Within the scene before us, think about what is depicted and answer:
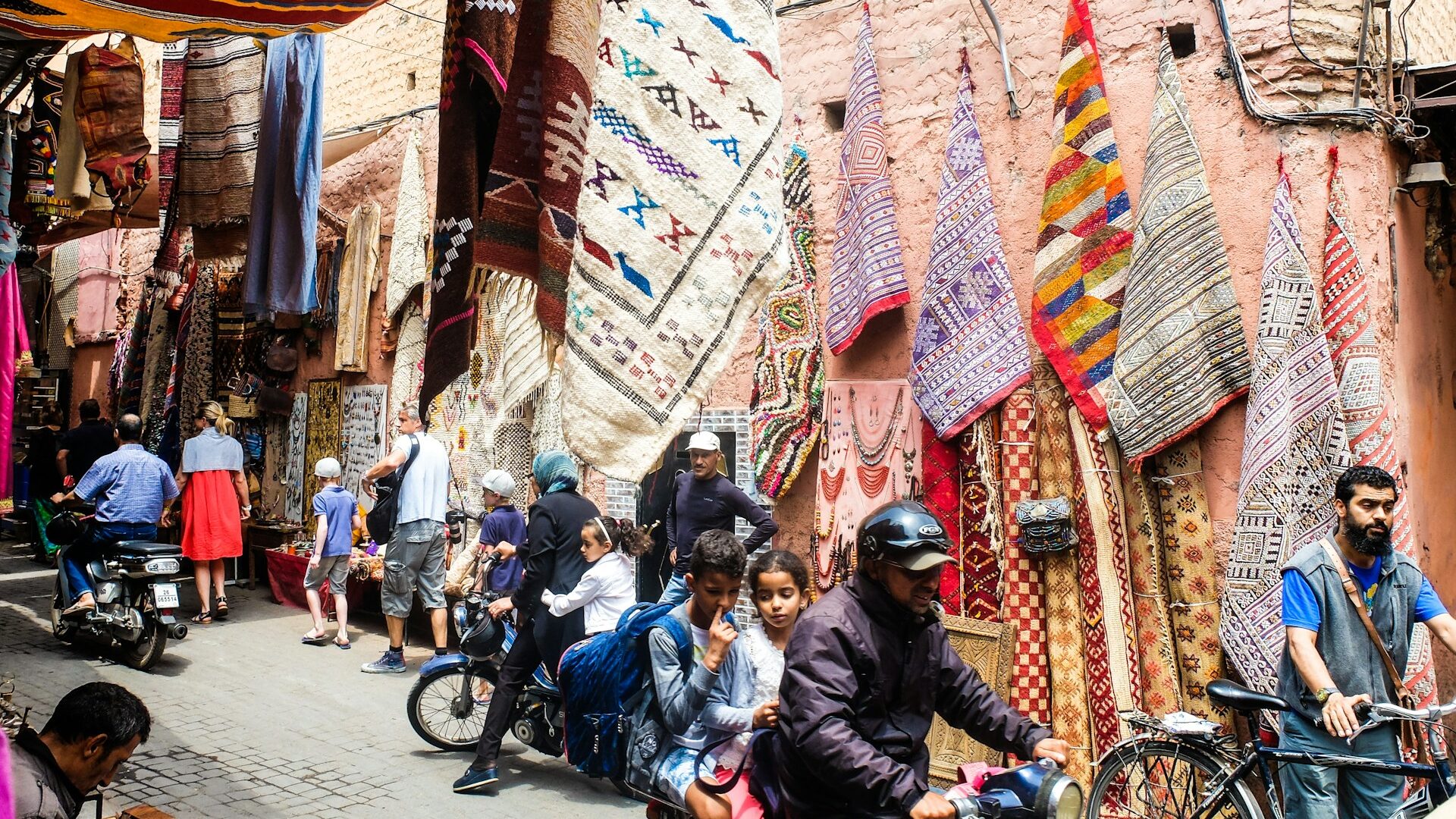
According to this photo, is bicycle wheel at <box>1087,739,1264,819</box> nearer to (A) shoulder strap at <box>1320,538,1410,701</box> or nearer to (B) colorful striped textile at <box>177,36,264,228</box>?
(A) shoulder strap at <box>1320,538,1410,701</box>

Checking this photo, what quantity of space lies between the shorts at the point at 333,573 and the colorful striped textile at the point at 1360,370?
695cm

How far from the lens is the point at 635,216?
214 cm

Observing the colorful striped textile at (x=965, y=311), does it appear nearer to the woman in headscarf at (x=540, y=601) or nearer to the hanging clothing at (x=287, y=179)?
the woman in headscarf at (x=540, y=601)

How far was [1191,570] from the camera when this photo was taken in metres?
5.00

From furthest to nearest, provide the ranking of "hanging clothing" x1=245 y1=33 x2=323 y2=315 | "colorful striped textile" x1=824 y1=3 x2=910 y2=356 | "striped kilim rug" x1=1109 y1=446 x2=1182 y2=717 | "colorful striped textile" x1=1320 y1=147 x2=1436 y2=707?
"colorful striped textile" x1=824 y1=3 x2=910 y2=356 → "striped kilim rug" x1=1109 y1=446 x2=1182 y2=717 → "hanging clothing" x1=245 y1=33 x2=323 y2=315 → "colorful striped textile" x1=1320 y1=147 x2=1436 y2=707

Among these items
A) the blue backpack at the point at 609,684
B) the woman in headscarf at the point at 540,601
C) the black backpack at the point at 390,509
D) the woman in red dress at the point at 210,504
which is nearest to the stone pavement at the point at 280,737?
the woman in headscarf at the point at 540,601

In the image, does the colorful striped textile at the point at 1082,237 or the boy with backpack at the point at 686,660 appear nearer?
the boy with backpack at the point at 686,660

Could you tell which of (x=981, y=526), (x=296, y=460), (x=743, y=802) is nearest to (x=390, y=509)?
(x=296, y=460)

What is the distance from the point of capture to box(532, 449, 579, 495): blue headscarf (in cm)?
Result: 586

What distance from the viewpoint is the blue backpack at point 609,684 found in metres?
3.95

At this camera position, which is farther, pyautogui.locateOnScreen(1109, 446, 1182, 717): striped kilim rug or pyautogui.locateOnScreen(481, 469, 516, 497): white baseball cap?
pyautogui.locateOnScreen(481, 469, 516, 497): white baseball cap

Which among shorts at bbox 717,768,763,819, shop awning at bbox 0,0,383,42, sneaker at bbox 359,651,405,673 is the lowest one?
sneaker at bbox 359,651,405,673

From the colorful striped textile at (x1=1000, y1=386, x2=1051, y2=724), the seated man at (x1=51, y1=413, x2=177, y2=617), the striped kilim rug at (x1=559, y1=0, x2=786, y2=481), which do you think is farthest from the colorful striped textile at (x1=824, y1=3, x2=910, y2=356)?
the seated man at (x1=51, y1=413, x2=177, y2=617)

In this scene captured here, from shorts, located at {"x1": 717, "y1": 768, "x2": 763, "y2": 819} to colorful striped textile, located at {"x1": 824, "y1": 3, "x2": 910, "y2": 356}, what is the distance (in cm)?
330
